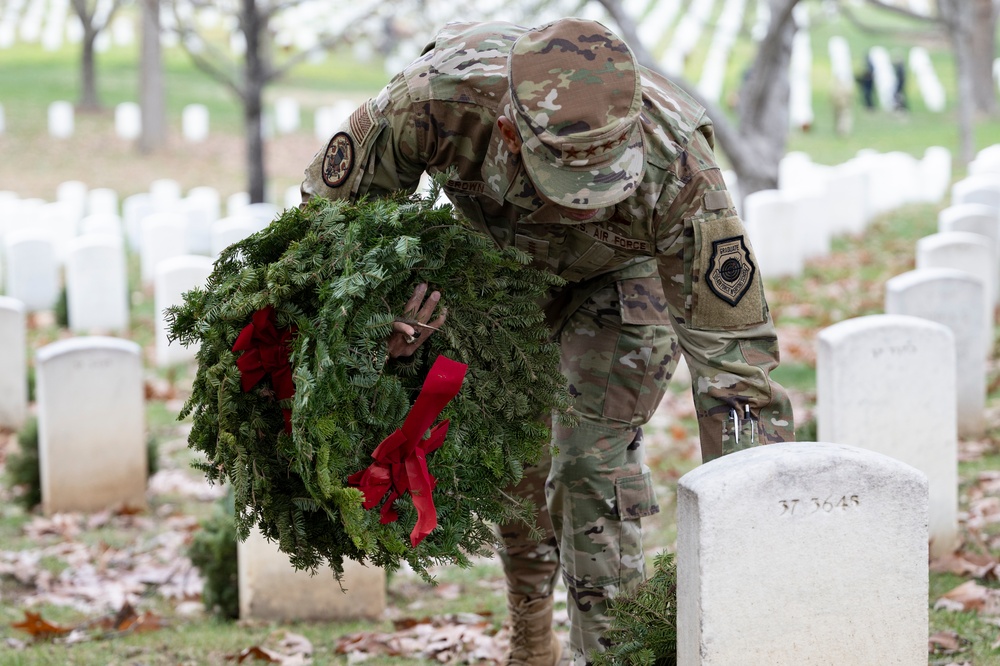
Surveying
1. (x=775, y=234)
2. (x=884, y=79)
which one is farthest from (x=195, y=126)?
(x=884, y=79)

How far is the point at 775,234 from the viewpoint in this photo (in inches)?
446

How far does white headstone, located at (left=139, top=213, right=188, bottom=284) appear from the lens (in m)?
12.3

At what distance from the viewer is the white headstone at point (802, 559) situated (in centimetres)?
233

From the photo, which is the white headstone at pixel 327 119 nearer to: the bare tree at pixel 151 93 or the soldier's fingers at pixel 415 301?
the bare tree at pixel 151 93

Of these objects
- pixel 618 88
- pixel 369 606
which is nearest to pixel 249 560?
pixel 369 606

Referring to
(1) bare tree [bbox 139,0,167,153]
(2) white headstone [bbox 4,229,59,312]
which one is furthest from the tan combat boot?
(1) bare tree [bbox 139,0,167,153]

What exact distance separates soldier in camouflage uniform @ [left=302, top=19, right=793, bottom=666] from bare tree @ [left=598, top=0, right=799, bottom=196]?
363 inches

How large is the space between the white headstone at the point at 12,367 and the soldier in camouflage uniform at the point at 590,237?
5.19 m

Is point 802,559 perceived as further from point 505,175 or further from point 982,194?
→ point 982,194

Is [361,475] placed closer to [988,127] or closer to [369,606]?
[369,606]

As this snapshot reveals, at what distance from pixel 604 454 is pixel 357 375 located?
914 millimetres

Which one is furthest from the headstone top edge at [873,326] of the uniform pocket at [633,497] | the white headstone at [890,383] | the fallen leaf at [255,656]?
the fallen leaf at [255,656]

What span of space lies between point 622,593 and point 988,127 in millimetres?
25140

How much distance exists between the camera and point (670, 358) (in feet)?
11.0
